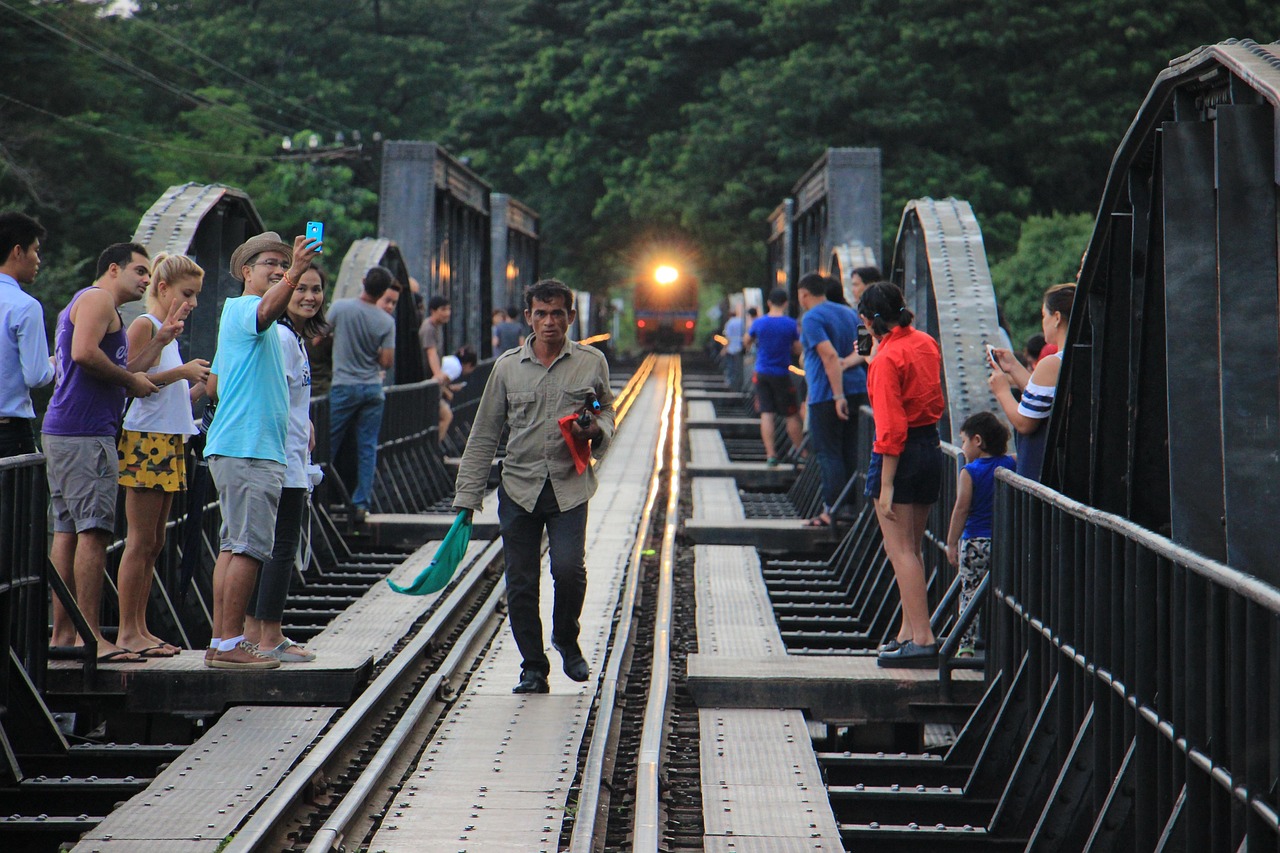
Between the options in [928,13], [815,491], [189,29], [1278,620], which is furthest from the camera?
[189,29]

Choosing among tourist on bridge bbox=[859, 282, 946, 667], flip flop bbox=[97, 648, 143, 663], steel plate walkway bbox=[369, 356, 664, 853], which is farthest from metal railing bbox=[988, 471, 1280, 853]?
flip flop bbox=[97, 648, 143, 663]

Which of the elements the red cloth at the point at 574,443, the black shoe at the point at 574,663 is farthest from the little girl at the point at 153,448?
the black shoe at the point at 574,663

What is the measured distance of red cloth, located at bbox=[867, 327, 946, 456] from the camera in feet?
24.3

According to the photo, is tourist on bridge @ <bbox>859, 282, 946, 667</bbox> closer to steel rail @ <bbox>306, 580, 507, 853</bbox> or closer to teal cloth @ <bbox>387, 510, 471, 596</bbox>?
teal cloth @ <bbox>387, 510, 471, 596</bbox>

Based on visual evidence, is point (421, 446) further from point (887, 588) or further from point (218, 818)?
point (218, 818)

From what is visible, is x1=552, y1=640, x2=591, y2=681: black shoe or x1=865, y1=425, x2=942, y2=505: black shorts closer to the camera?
x1=552, y1=640, x2=591, y2=681: black shoe

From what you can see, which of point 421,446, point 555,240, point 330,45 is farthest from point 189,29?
point 421,446

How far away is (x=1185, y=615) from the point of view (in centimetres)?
445

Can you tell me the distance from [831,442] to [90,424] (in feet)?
22.4

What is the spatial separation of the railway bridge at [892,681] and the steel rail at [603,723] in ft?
0.10

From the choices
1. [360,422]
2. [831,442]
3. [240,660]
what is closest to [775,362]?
[831,442]

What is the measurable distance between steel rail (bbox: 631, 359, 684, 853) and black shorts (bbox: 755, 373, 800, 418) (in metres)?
2.69

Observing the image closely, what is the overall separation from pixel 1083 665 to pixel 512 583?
8.93 feet

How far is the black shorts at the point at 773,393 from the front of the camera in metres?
16.2
